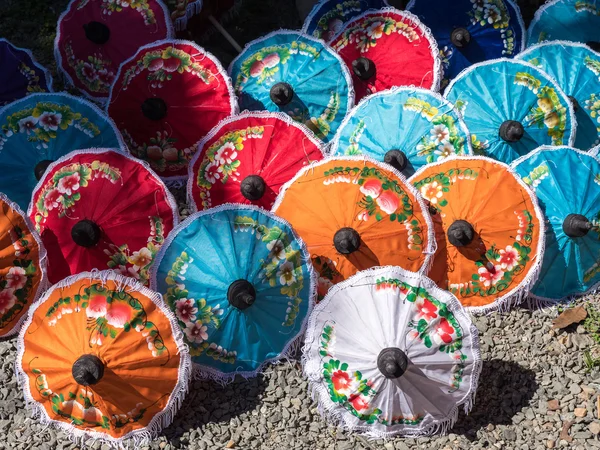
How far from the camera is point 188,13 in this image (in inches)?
197

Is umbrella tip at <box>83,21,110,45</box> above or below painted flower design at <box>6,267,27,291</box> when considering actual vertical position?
above

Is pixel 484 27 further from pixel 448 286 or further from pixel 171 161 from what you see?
pixel 171 161

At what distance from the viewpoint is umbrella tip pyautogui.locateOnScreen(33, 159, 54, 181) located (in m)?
3.95

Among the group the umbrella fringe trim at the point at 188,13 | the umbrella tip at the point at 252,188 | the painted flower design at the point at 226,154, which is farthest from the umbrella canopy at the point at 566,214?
the umbrella fringe trim at the point at 188,13

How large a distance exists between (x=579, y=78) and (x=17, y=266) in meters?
3.83

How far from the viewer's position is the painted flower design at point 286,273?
137 inches

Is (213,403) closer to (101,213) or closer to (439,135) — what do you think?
(101,213)

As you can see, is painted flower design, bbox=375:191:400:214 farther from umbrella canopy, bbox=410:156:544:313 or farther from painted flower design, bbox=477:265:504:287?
painted flower design, bbox=477:265:504:287

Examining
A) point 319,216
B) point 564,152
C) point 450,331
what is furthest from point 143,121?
point 564,152

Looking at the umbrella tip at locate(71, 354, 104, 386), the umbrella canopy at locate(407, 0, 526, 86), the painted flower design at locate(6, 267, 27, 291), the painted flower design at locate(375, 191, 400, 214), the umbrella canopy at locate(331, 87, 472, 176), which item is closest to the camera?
the umbrella tip at locate(71, 354, 104, 386)

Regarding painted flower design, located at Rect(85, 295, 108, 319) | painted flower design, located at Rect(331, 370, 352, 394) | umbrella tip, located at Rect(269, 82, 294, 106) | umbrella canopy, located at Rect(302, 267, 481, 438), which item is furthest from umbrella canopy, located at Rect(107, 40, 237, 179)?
painted flower design, located at Rect(331, 370, 352, 394)

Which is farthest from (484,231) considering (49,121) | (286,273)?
(49,121)

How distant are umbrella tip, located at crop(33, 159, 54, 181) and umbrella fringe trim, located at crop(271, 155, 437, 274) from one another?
1392 mm

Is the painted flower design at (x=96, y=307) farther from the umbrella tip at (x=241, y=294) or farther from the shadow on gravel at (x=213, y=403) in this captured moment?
the shadow on gravel at (x=213, y=403)
